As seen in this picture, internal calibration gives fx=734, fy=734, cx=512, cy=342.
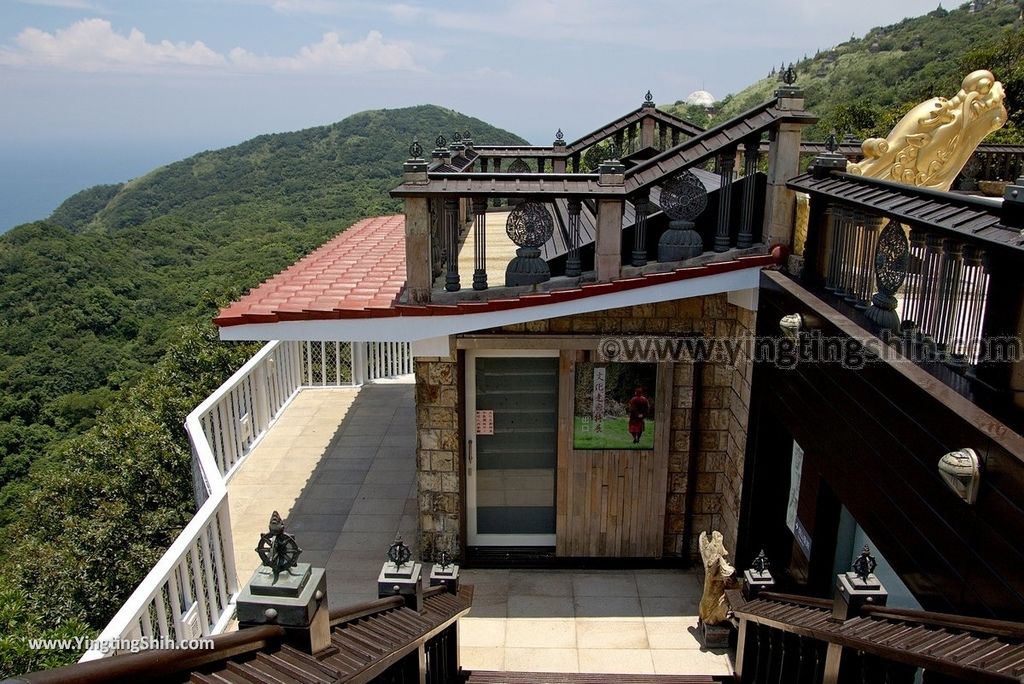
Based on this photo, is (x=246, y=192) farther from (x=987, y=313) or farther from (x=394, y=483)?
(x=987, y=313)

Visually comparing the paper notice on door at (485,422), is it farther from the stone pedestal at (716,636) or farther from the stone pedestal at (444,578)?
the stone pedestal at (716,636)

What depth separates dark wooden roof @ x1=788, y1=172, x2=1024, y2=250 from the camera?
9.92 feet

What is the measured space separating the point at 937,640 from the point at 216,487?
526 centimetres

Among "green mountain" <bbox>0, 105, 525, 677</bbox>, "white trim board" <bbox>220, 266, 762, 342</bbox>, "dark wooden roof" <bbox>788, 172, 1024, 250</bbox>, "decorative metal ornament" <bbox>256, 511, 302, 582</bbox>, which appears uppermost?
"dark wooden roof" <bbox>788, 172, 1024, 250</bbox>

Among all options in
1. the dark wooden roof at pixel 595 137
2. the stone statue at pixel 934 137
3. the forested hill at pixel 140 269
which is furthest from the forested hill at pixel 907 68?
the forested hill at pixel 140 269

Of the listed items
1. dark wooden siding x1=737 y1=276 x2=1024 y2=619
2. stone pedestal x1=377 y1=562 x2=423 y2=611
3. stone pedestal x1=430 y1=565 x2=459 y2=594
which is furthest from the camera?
stone pedestal x1=430 y1=565 x2=459 y2=594

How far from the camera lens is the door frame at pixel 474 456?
22.6 feet

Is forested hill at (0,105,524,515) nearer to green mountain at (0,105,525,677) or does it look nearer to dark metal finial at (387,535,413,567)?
green mountain at (0,105,525,677)

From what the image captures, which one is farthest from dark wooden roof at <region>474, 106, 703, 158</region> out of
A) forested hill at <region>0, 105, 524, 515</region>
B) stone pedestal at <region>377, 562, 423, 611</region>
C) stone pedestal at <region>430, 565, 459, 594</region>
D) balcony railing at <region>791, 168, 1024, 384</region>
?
forested hill at <region>0, 105, 524, 515</region>

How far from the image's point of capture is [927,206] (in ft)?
11.8

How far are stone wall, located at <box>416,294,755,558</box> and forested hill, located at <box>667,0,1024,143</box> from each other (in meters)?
13.6

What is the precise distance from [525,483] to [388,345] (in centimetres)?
605

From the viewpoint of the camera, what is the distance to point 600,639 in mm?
6266

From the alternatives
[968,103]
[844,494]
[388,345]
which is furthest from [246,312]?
[388,345]
